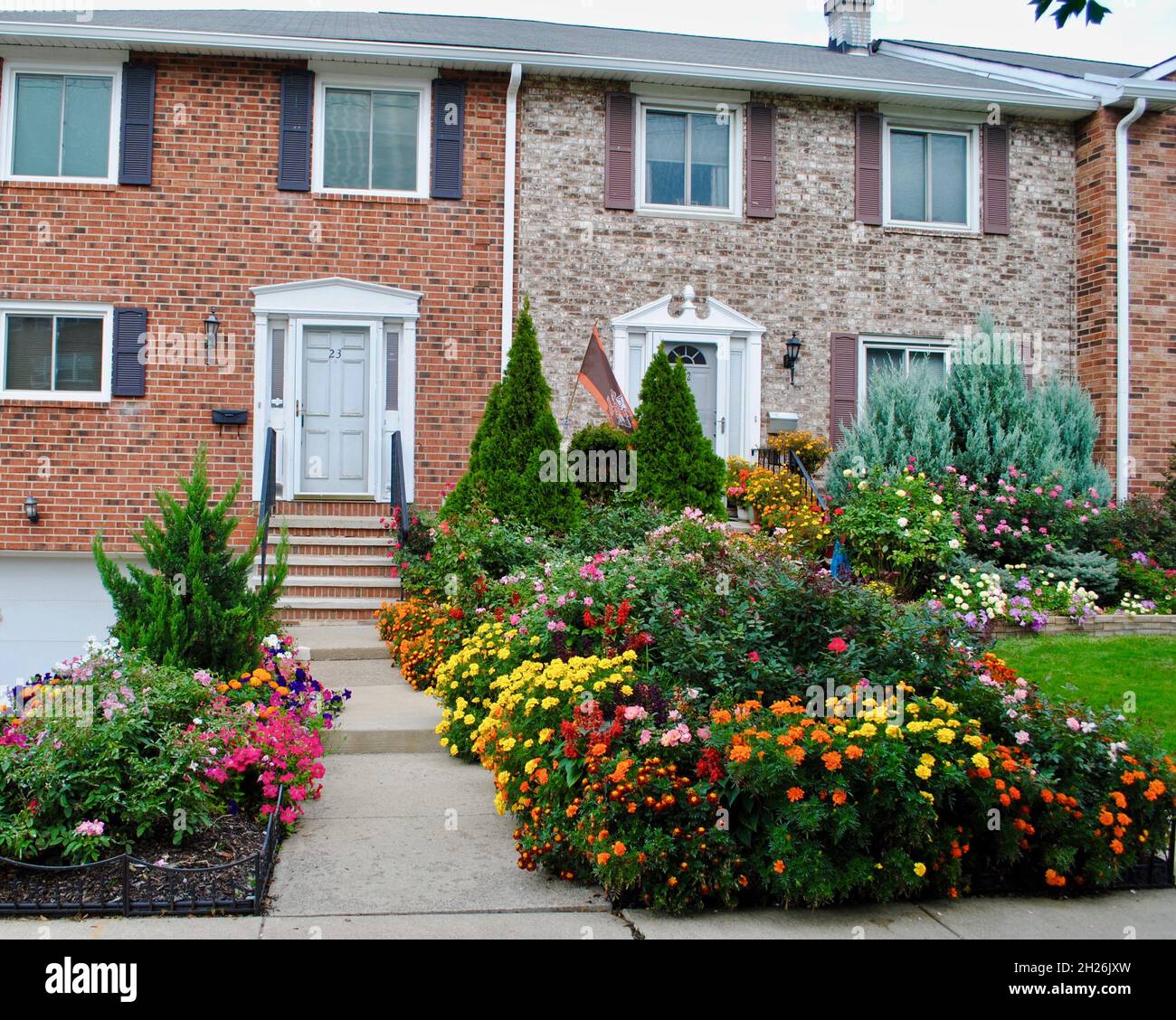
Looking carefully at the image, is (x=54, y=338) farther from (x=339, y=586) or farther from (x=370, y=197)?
(x=339, y=586)

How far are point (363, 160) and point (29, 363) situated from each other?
4.13m

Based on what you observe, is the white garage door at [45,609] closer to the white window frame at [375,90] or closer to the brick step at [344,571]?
the brick step at [344,571]

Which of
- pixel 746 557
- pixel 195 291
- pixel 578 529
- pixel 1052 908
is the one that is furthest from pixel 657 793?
pixel 195 291

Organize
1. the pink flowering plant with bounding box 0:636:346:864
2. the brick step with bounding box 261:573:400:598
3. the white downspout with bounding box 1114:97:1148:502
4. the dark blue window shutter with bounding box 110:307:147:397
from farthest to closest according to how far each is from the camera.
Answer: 1. the white downspout with bounding box 1114:97:1148:502
2. the dark blue window shutter with bounding box 110:307:147:397
3. the brick step with bounding box 261:573:400:598
4. the pink flowering plant with bounding box 0:636:346:864

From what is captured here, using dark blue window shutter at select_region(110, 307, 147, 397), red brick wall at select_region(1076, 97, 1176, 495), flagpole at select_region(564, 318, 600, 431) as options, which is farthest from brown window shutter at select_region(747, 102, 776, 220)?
dark blue window shutter at select_region(110, 307, 147, 397)

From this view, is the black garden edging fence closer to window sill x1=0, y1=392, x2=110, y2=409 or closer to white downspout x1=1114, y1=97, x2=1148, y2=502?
window sill x1=0, y1=392, x2=110, y2=409

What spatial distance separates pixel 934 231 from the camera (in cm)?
1280

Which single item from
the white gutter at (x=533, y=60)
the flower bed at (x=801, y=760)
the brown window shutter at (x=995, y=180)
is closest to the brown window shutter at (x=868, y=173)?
the white gutter at (x=533, y=60)

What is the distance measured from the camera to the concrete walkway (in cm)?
407

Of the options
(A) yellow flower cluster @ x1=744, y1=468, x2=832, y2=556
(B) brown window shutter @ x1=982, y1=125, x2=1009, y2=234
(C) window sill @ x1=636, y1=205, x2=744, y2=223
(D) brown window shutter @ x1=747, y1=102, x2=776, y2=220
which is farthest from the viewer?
(B) brown window shutter @ x1=982, y1=125, x2=1009, y2=234

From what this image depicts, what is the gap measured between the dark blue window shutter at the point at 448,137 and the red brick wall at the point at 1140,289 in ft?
24.3

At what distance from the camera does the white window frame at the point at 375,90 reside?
11.7 meters

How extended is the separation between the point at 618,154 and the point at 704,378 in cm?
267

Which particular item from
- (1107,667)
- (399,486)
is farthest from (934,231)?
(399,486)
